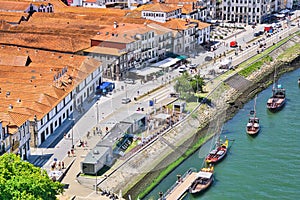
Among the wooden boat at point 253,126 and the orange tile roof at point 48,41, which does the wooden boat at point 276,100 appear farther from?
the orange tile roof at point 48,41

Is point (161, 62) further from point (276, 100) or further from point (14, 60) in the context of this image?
point (14, 60)

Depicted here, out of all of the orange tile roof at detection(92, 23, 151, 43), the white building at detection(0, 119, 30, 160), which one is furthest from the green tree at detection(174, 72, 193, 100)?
the white building at detection(0, 119, 30, 160)

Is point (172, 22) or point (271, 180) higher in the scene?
point (172, 22)

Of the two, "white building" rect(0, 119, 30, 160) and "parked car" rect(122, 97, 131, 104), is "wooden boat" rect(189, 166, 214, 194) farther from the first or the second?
"parked car" rect(122, 97, 131, 104)

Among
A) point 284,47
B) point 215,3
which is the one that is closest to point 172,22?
point 284,47

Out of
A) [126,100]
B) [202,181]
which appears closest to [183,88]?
[126,100]

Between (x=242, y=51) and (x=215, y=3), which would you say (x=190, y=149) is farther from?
(x=215, y=3)

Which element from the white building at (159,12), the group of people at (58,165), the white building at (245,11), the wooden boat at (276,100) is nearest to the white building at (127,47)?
the white building at (159,12)
